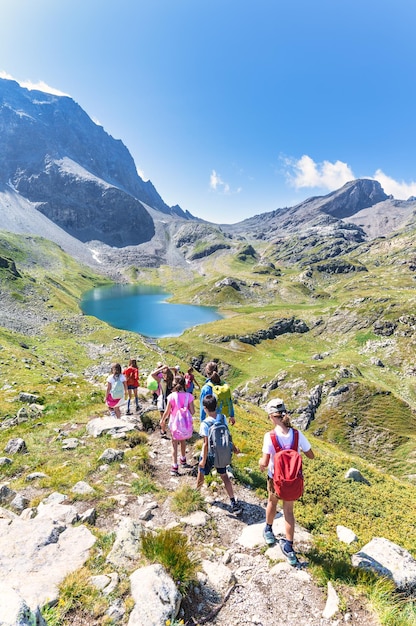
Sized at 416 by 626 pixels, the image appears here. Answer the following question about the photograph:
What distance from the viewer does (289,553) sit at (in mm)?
7555

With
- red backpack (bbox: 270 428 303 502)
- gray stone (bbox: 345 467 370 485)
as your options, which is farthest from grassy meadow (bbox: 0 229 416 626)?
red backpack (bbox: 270 428 303 502)

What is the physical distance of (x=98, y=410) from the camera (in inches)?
803

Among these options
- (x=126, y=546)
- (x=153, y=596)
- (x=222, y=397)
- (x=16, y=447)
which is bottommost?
(x=16, y=447)

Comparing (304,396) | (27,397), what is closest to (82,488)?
(27,397)

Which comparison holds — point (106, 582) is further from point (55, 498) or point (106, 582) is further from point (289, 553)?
point (55, 498)

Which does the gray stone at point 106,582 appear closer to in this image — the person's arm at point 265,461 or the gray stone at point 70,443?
the person's arm at point 265,461

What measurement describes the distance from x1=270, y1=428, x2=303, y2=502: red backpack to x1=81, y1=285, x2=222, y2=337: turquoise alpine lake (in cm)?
10120

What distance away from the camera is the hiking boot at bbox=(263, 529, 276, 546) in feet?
26.7

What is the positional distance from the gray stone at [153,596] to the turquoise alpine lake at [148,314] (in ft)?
335

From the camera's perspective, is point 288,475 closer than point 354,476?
Yes

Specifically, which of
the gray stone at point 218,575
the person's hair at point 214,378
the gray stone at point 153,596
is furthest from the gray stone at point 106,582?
the person's hair at point 214,378

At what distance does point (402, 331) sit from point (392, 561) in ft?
275

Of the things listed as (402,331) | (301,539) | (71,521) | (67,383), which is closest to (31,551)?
(71,521)

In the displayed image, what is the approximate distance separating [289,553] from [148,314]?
145m
